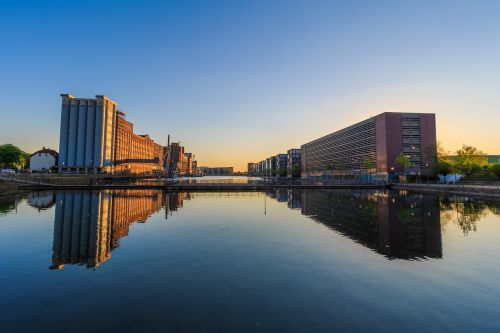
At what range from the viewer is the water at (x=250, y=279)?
35.8ft

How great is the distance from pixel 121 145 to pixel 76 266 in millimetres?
192207

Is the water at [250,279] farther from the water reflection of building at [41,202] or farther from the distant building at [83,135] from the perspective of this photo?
the distant building at [83,135]

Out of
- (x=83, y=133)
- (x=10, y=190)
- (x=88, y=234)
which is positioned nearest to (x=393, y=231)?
(x=88, y=234)

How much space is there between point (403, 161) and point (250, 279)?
136 meters

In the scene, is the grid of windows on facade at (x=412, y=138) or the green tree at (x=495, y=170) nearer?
the green tree at (x=495, y=170)

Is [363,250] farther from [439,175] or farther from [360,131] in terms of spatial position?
[360,131]

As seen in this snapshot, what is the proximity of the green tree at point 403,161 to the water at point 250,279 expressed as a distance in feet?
360

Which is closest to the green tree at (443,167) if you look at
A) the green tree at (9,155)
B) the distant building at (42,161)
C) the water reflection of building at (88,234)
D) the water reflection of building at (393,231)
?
the water reflection of building at (393,231)

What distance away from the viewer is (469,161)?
357 ft

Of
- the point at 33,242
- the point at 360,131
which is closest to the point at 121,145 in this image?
the point at 360,131

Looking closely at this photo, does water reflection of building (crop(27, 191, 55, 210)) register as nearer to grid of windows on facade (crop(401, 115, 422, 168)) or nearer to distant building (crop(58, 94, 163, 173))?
distant building (crop(58, 94, 163, 173))

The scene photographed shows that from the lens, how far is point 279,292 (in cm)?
1371

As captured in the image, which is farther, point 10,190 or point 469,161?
point 469,161

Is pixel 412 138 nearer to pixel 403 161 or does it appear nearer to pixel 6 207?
pixel 403 161
